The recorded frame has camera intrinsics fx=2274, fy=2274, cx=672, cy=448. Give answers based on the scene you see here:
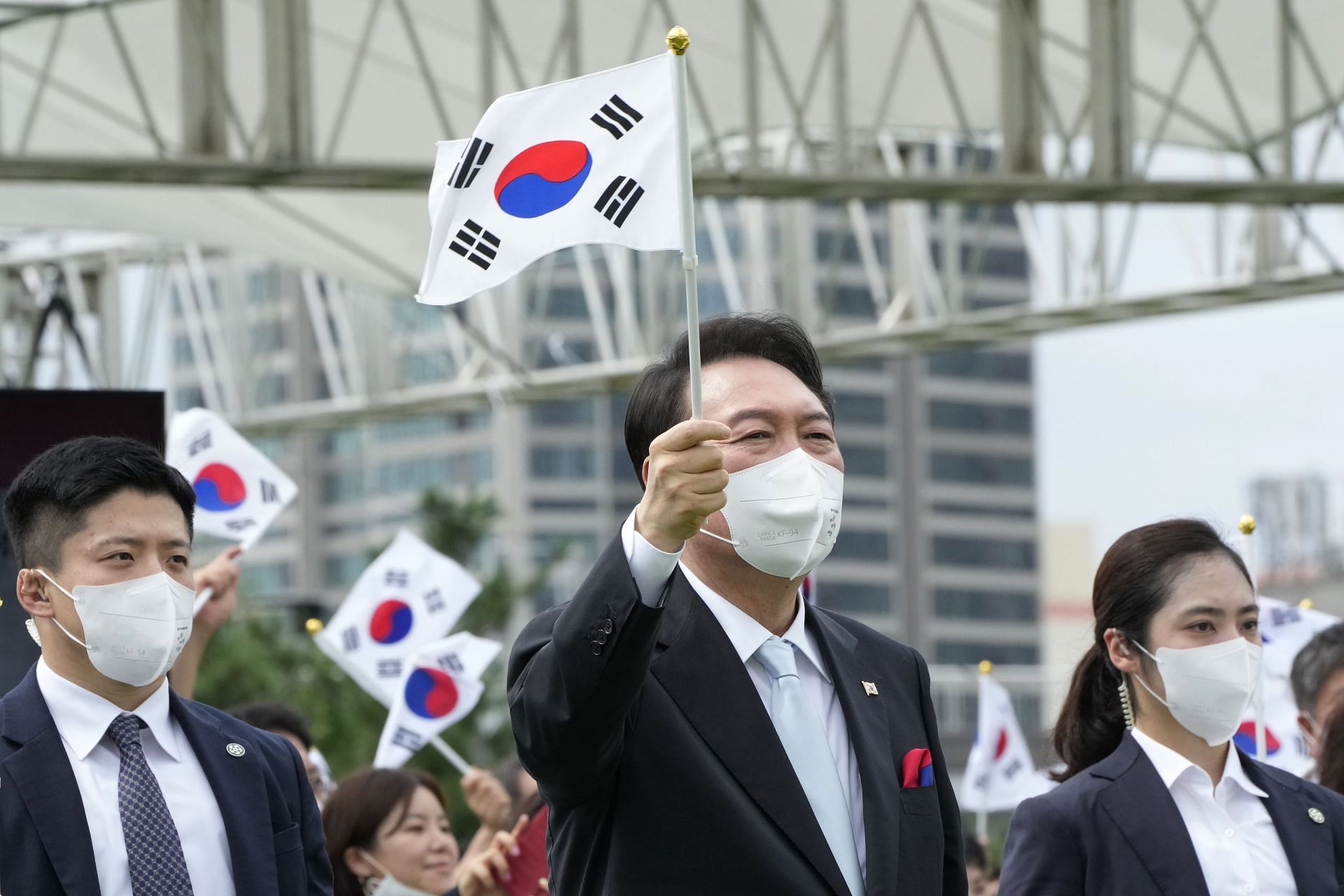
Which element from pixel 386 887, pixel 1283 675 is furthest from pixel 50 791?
pixel 1283 675

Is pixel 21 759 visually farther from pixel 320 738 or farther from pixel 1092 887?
pixel 320 738

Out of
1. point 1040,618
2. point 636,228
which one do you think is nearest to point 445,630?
point 636,228

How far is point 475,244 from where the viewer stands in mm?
3434

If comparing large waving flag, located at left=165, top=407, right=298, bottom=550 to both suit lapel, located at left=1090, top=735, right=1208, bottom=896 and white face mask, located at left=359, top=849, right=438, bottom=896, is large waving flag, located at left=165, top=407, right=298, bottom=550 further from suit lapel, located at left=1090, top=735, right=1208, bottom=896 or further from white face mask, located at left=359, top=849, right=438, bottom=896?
suit lapel, located at left=1090, top=735, right=1208, bottom=896

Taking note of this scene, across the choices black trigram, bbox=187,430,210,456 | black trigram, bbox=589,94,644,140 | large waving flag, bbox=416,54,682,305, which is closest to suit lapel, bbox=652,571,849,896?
large waving flag, bbox=416,54,682,305

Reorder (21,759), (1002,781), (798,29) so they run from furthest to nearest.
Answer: (798,29)
(1002,781)
(21,759)

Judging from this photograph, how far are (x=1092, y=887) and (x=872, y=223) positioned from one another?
77.2 m

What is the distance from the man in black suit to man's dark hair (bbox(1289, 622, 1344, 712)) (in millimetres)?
2750

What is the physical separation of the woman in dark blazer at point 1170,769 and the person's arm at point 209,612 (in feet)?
6.90

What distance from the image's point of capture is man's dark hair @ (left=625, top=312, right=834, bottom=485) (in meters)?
3.52

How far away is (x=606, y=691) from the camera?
3.09 m

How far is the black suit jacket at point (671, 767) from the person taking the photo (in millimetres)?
3094

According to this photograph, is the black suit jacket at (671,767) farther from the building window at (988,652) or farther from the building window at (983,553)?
the building window at (983,553)

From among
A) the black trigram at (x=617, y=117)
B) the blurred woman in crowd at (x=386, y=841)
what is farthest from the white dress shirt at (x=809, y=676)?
the blurred woman in crowd at (x=386, y=841)
